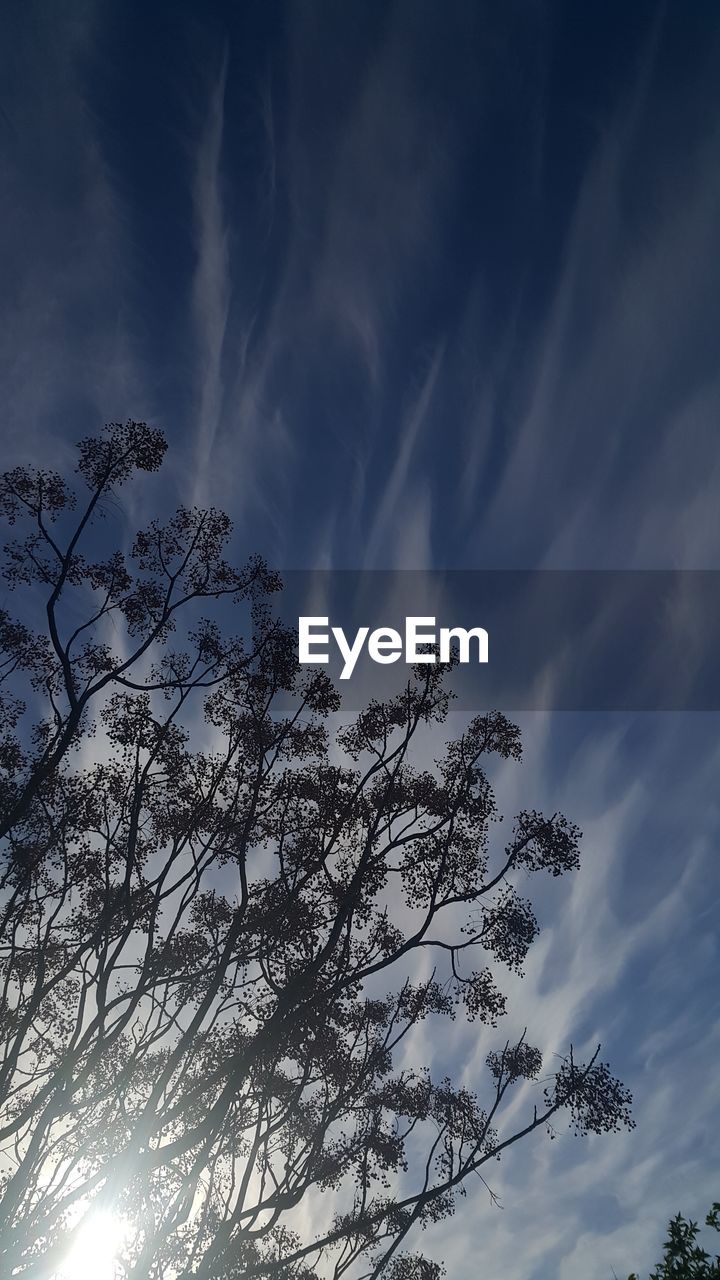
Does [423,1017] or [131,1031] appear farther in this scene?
[423,1017]

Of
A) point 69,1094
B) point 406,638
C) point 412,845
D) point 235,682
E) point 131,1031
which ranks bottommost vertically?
point 69,1094

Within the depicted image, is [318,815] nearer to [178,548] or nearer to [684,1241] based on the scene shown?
[178,548]

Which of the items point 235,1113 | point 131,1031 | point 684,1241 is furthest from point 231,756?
point 684,1241

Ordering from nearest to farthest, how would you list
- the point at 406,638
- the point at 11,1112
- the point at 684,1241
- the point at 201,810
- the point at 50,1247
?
the point at 50,1247
the point at 201,810
the point at 11,1112
the point at 406,638
the point at 684,1241

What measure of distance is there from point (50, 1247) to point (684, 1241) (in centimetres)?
2437

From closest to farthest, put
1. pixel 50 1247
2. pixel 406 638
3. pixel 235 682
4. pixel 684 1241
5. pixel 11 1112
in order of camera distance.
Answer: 1. pixel 50 1247
2. pixel 11 1112
3. pixel 235 682
4. pixel 406 638
5. pixel 684 1241

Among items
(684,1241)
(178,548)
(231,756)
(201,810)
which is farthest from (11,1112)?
(684,1241)

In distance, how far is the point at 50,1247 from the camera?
9383 mm

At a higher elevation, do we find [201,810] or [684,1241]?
[201,810]

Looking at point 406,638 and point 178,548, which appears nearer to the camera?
point 178,548

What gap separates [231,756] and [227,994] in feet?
13.0

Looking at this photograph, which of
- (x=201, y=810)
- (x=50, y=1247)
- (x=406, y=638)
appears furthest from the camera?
(x=406, y=638)

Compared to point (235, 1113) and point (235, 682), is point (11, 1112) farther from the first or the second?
point (235, 682)

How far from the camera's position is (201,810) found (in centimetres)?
1168
